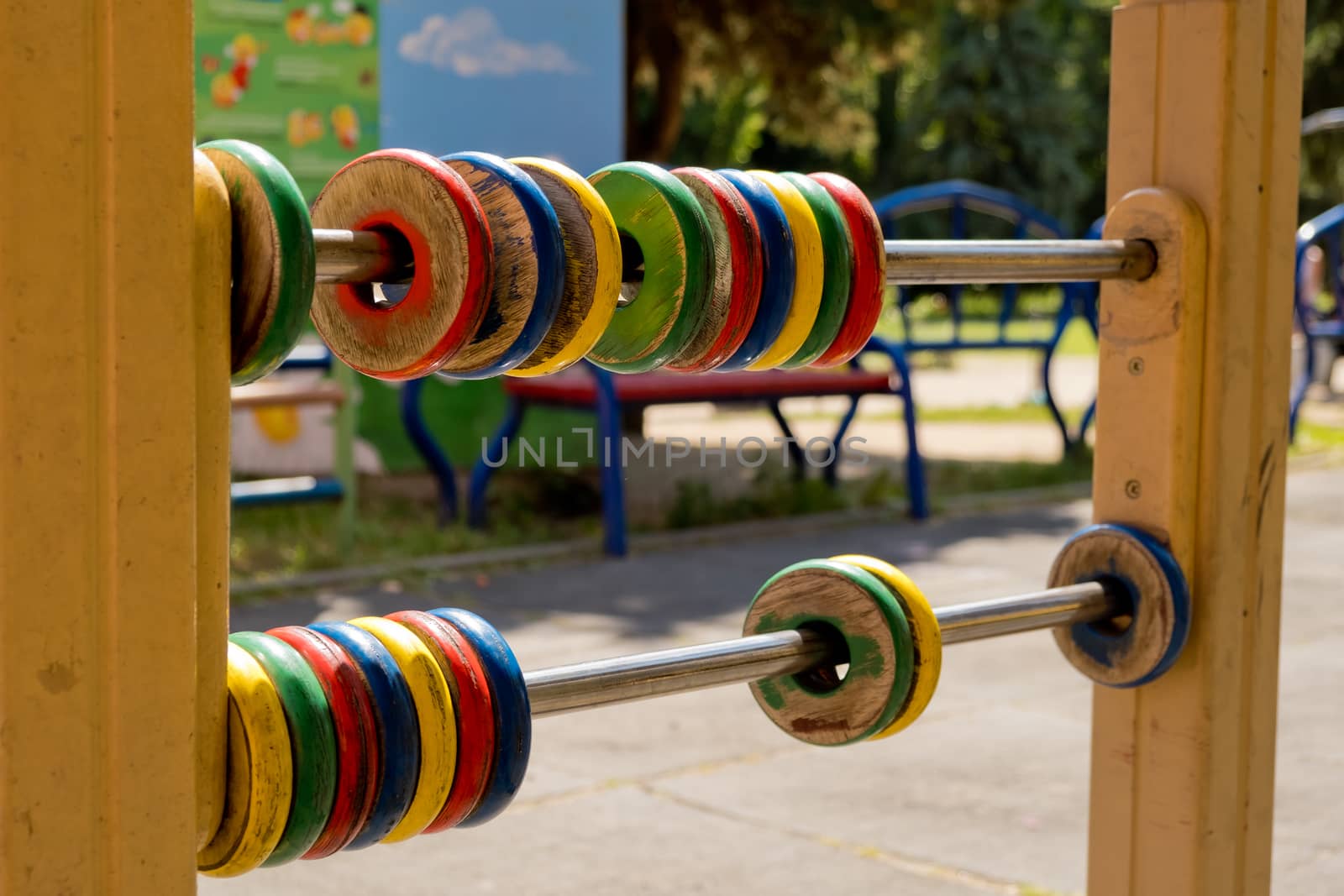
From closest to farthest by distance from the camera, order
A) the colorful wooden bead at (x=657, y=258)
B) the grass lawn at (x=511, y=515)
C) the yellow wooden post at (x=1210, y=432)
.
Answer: the colorful wooden bead at (x=657, y=258) < the yellow wooden post at (x=1210, y=432) < the grass lawn at (x=511, y=515)

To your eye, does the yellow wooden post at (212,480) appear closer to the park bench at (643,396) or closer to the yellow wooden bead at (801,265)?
the yellow wooden bead at (801,265)

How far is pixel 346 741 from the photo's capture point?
1109mm

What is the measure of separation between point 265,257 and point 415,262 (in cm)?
14

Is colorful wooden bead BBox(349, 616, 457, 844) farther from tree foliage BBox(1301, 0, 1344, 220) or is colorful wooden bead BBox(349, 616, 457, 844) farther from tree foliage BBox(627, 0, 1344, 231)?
tree foliage BBox(1301, 0, 1344, 220)

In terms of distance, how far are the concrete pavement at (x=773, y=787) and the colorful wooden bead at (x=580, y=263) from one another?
174 cm

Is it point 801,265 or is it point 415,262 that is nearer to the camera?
point 415,262

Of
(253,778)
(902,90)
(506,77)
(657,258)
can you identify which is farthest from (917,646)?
(902,90)

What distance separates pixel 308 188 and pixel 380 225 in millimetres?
4765

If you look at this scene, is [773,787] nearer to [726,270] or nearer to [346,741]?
[726,270]

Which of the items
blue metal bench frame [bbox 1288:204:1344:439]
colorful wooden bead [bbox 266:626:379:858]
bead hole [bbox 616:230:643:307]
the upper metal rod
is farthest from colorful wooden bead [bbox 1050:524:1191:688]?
blue metal bench frame [bbox 1288:204:1344:439]

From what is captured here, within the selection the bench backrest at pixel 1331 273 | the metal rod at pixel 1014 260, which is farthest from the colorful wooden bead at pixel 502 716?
the bench backrest at pixel 1331 273

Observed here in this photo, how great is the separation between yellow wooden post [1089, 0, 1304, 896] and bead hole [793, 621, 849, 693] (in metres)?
0.42

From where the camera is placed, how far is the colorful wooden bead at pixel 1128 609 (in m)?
1.73

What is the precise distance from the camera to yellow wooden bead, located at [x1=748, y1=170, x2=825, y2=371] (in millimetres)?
1429
